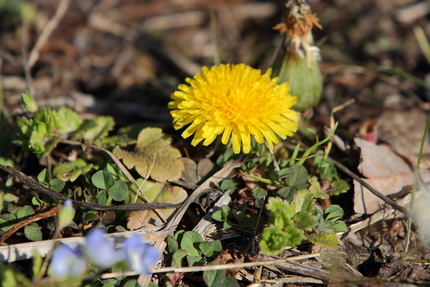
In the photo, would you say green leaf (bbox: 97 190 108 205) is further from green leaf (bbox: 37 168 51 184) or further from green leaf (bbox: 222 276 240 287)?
green leaf (bbox: 222 276 240 287)

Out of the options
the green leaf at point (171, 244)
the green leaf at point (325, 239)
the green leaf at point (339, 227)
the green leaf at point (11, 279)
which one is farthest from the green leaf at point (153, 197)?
the green leaf at point (339, 227)

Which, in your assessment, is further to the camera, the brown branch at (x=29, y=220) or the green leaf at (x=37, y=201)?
the green leaf at (x=37, y=201)

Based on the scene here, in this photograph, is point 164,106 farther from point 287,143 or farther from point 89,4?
point 89,4

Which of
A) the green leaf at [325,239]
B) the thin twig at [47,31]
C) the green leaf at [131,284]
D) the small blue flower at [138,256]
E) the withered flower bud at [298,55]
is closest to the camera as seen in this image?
the small blue flower at [138,256]

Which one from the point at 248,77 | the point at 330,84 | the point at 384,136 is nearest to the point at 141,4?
the point at 330,84

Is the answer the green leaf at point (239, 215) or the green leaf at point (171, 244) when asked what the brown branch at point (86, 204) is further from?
the green leaf at point (239, 215)
